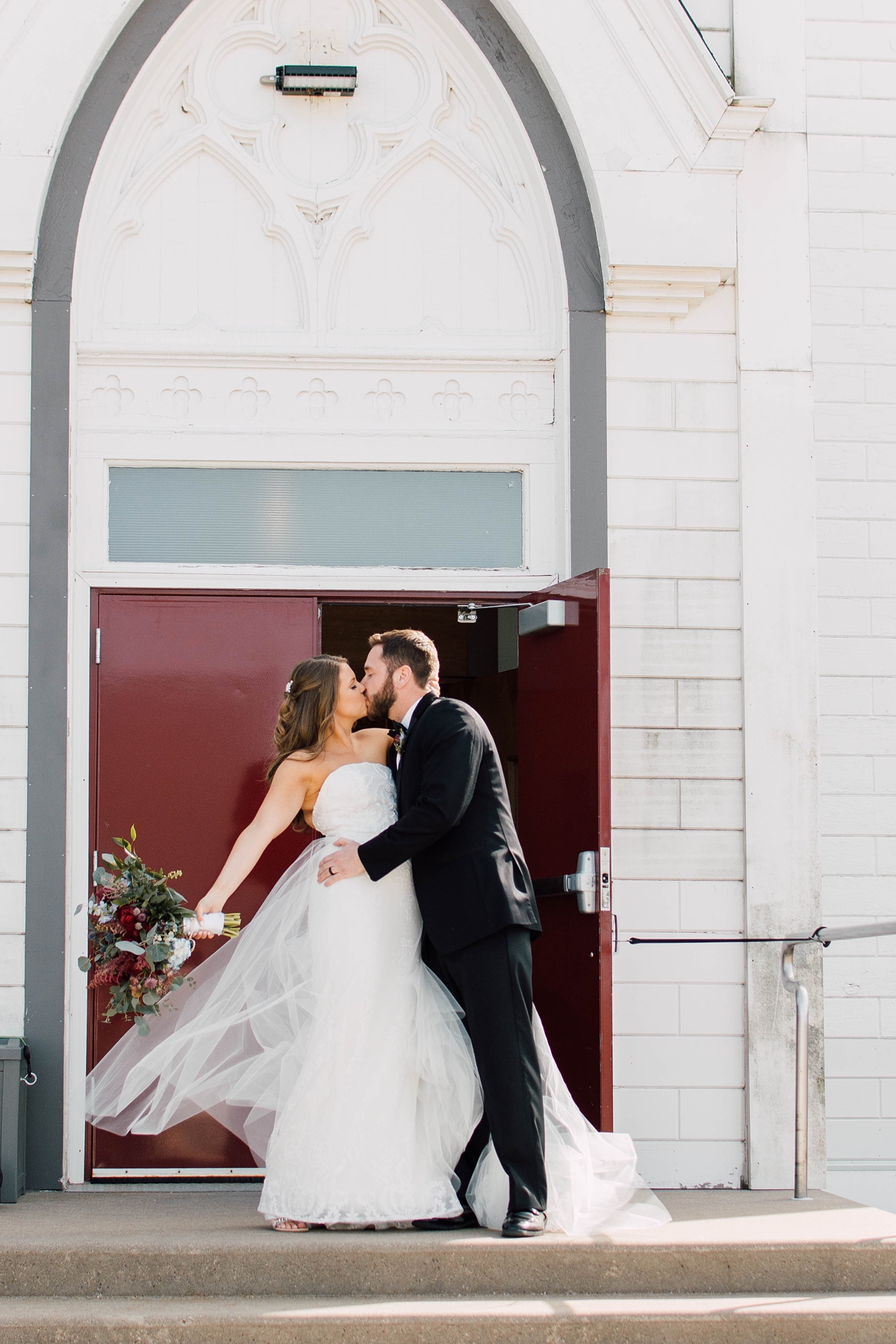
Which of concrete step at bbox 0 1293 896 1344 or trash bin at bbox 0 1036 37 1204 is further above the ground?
trash bin at bbox 0 1036 37 1204

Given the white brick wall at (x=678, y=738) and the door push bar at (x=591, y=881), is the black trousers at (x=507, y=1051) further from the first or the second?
the white brick wall at (x=678, y=738)

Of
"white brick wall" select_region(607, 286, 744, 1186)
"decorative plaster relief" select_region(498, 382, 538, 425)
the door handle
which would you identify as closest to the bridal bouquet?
the door handle

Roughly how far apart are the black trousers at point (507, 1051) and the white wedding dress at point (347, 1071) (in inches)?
4.2

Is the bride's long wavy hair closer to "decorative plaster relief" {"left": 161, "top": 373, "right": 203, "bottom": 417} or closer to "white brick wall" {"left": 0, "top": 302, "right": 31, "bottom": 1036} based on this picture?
"white brick wall" {"left": 0, "top": 302, "right": 31, "bottom": 1036}

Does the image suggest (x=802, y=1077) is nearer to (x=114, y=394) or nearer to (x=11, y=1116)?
(x=11, y=1116)

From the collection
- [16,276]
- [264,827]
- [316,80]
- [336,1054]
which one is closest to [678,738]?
[264,827]

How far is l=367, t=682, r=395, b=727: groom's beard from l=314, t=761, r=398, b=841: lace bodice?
0.25 metres

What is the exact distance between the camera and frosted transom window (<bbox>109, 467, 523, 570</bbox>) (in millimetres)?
5223

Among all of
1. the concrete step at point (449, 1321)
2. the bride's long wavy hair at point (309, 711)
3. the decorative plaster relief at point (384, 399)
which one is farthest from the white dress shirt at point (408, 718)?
the concrete step at point (449, 1321)

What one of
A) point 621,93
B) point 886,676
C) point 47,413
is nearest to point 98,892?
point 47,413

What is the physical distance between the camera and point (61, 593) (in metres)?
5.02

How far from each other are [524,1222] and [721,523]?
112 inches

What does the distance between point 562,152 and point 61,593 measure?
2798mm

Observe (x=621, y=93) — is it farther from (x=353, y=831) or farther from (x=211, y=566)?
(x=353, y=831)
